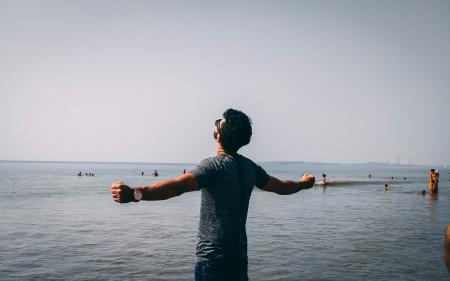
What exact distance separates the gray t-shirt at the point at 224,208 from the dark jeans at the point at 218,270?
1.8 inches

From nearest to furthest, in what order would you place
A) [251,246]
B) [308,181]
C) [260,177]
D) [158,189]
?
[158,189]
[260,177]
[308,181]
[251,246]

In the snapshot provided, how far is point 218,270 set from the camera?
3.24 meters

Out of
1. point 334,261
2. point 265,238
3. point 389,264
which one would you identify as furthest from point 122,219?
point 389,264

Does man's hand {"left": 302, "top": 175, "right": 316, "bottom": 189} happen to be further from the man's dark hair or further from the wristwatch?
the wristwatch

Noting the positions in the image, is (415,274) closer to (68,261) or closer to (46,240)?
(68,261)

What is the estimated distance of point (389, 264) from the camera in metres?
12.4

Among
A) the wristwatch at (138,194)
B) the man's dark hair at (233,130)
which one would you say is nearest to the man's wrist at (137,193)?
the wristwatch at (138,194)

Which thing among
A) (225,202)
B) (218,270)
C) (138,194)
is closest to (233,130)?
(225,202)

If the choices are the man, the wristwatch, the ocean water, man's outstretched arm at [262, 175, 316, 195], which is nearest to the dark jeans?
the man

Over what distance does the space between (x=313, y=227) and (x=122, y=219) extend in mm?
12070

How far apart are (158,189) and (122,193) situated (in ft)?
0.89

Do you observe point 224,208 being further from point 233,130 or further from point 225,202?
point 233,130

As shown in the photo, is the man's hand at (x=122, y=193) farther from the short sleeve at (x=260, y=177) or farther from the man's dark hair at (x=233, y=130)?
the short sleeve at (x=260, y=177)

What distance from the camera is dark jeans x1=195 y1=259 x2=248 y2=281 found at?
3236 millimetres
